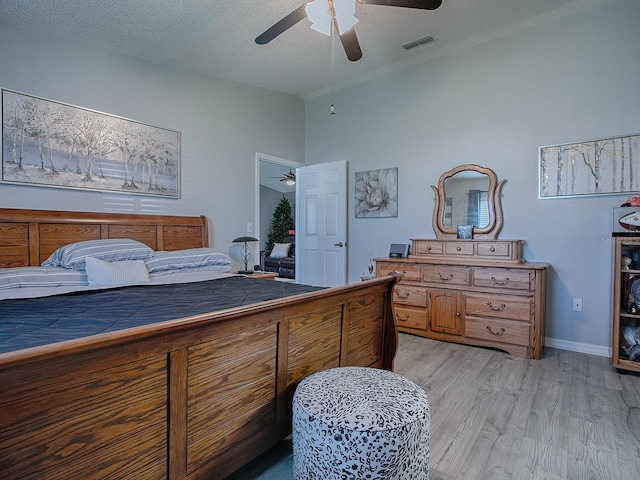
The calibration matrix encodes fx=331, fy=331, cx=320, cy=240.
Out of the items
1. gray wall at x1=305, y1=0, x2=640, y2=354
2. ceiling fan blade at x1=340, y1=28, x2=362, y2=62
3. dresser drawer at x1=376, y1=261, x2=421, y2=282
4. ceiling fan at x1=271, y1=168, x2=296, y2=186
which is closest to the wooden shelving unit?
gray wall at x1=305, y1=0, x2=640, y2=354

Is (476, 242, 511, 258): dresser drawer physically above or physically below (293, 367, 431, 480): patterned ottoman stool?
above

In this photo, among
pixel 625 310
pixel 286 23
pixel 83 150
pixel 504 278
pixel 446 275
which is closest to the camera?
pixel 286 23

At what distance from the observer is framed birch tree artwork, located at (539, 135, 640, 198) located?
277 cm

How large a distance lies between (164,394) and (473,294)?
9.32 feet

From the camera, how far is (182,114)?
3.44 meters

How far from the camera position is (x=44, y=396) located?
82 cm

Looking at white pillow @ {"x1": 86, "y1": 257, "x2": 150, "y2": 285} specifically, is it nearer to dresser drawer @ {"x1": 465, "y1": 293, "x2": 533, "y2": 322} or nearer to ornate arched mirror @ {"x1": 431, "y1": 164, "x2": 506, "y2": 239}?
dresser drawer @ {"x1": 465, "y1": 293, "x2": 533, "y2": 322}

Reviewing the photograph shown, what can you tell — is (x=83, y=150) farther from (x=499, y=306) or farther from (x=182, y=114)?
(x=499, y=306)

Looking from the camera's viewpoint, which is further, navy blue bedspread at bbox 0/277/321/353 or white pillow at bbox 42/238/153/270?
white pillow at bbox 42/238/153/270

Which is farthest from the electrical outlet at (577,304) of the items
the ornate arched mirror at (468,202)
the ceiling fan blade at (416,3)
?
the ceiling fan blade at (416,3)

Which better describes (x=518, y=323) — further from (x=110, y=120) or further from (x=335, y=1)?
(x=110, y=120)

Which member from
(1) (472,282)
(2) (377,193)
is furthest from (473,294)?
(2) (377,193)

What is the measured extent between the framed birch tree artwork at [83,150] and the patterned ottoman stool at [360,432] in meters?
2.63

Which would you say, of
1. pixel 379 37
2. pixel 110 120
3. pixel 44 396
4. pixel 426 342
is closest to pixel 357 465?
pixel 44 396
